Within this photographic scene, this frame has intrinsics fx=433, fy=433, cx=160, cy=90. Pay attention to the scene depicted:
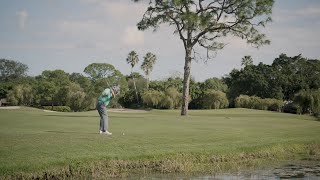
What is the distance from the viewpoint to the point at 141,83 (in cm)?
12738

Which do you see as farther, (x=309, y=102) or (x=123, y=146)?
(x=309, y=102)

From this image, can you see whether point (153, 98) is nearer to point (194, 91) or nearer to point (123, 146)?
point (194, 91)

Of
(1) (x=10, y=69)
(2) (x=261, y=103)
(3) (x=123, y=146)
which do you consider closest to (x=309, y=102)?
(2) (x=261, y=103)

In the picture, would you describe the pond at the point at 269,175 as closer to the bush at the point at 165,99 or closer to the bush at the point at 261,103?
the bush at the point at 261,103

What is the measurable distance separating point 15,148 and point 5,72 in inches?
6287

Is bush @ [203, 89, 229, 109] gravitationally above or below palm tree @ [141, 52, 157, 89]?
below

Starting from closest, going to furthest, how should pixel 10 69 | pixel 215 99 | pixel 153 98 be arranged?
pixel 215 99 → pixel 153 98 → pixel 10 69

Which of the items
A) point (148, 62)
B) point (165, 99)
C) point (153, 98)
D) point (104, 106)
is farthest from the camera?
point (148, 62)

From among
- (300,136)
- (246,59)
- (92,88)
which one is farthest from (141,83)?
(300,136)

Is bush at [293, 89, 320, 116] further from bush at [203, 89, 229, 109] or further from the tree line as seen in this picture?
bush at [203, 89, 229, 109]

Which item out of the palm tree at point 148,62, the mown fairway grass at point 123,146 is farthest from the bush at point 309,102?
the palm tree at point 148,62

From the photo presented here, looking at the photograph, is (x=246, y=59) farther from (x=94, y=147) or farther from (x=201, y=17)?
(x=94, y=147)

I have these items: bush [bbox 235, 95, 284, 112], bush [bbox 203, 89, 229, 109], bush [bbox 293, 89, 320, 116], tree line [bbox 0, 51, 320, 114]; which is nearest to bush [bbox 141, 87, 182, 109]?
tree line [bbox 0, 51, 320, 114]

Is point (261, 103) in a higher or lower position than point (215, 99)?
lower
